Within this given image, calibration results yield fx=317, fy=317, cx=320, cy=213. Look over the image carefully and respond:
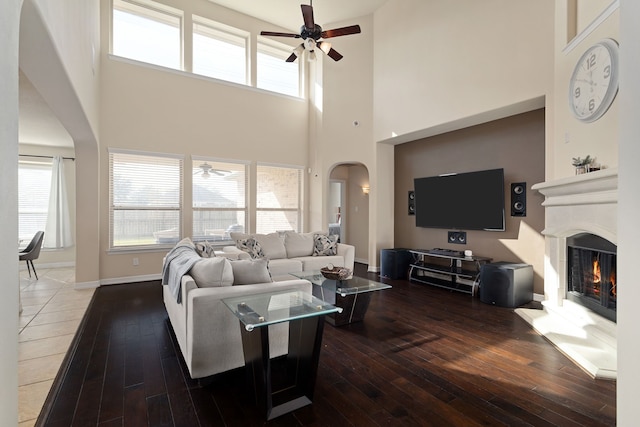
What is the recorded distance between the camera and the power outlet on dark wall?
550 centimetres

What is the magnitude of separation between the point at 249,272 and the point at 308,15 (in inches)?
141

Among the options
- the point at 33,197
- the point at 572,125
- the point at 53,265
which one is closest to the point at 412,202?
the point at 572,125

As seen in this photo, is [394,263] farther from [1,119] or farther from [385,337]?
[1,119]

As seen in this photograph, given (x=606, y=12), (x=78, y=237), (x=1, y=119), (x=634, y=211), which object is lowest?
(x=78, y=237)

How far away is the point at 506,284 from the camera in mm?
4176

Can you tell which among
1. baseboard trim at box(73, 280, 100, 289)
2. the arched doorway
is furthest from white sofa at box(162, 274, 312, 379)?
the arched doorway

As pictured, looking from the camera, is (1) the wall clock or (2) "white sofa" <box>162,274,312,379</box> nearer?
(2) "white sofa" <box>162,274,312,379</box>

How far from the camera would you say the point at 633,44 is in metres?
0.93

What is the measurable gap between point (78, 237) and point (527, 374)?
6.07 meters

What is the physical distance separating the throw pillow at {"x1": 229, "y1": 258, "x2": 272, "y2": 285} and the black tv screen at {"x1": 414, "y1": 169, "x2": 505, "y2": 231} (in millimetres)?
3895

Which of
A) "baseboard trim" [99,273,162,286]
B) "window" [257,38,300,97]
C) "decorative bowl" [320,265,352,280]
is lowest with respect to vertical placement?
"baseboard trim" [99,273,162,286]

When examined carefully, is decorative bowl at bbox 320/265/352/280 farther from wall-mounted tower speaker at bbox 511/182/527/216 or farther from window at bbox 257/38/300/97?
window at bbox 257/38/300/97

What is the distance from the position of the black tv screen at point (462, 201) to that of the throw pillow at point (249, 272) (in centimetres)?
390

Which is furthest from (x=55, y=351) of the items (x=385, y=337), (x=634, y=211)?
(x=634, y=211)
